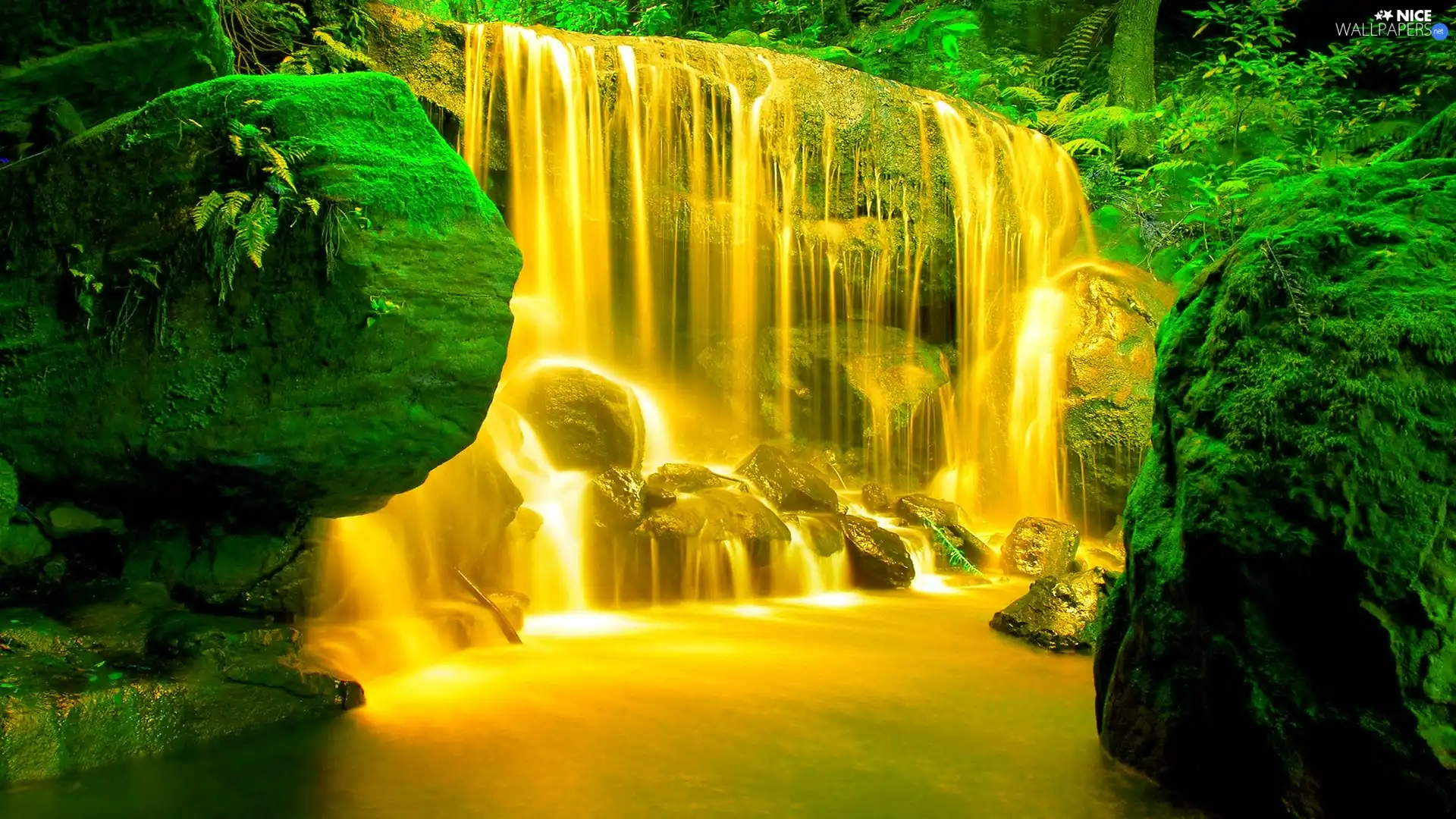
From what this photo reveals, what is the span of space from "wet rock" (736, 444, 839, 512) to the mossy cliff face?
223 inches

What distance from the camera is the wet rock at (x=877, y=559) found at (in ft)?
26.0

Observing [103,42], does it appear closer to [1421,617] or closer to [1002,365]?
[1421,617]

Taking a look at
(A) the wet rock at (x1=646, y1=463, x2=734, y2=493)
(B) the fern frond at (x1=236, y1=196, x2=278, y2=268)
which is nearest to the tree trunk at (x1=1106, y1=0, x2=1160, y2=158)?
(A) the wet rock at (x1=646, y1=463, x2=734, y2=493)

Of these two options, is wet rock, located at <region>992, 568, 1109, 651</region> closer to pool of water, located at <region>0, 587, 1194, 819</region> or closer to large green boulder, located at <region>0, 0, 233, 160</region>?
pool of water, located at <region>0, 587, 1194, 819</region>

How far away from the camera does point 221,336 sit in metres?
4.30

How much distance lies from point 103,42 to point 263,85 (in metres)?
1.23

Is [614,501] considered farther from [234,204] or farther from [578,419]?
[234,204]

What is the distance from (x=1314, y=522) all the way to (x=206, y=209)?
4.68 m

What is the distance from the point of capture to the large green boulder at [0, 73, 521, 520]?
4242 mm

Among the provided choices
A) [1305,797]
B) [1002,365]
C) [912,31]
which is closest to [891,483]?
[1002,365]

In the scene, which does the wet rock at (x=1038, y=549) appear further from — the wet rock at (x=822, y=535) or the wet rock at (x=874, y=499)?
the wet rock at (x=822, y=535)

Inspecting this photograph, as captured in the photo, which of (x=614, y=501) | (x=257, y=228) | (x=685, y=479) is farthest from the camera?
(x=685, y=479)

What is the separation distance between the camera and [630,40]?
10.2 meters
